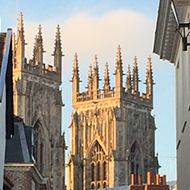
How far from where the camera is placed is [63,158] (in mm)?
79812

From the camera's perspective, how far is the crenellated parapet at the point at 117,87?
306 feet

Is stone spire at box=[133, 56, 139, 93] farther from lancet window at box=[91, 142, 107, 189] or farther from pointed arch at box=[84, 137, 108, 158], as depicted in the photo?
lancet window at box=[91, 142, 107, 189]

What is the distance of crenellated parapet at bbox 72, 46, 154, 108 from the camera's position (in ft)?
306

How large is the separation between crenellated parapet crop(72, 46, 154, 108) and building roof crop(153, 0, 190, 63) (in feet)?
227

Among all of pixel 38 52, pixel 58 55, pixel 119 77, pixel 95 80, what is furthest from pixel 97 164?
pixel 38 52

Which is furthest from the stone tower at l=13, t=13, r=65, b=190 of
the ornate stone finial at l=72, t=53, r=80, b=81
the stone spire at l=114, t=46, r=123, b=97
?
the stone spire at l=114, t=46, r=123, b=97

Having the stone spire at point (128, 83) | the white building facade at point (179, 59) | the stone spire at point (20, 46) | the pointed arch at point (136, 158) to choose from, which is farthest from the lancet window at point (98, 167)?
the white building facade at point (179, 59)

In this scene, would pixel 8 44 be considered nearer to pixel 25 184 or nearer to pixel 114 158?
pixel 25 184

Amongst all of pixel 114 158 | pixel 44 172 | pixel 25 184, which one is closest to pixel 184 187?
pixel 25 184

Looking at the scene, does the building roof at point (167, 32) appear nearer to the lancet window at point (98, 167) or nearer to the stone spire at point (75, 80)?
the lancet window at point (98, 167)

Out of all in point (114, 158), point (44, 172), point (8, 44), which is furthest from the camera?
point (114, 158)

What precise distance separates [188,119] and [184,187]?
1.99 m

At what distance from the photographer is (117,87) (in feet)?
306

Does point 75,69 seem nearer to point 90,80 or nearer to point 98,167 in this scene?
point 90,80
